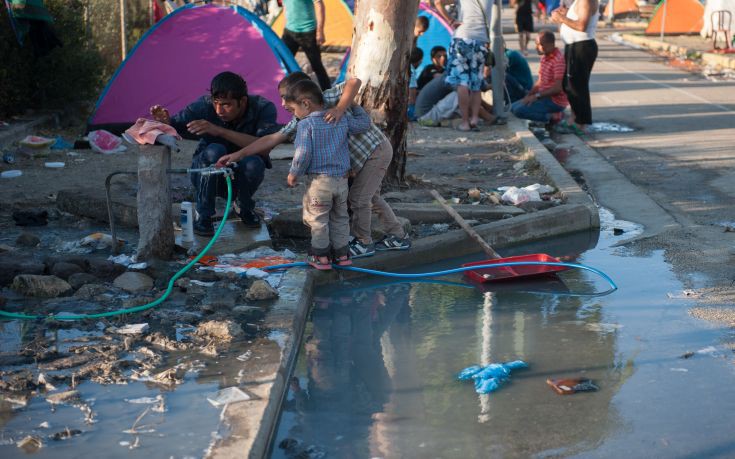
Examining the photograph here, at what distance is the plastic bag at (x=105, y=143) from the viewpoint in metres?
9.96

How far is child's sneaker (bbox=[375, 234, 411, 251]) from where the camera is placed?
6344mm

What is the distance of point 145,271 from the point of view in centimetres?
557

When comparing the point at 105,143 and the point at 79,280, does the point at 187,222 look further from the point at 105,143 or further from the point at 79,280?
the point at 105,143

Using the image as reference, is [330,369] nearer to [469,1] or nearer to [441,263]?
[441,263]

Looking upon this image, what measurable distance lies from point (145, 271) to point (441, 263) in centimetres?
205

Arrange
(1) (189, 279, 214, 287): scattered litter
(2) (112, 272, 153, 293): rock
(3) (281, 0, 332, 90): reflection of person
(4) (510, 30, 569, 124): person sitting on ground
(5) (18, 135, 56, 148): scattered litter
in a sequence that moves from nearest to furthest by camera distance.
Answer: (2) (112, 272, 153, 293): rock
(1) (189, 279, 214, 287): scattered litter
(5) (18, 135, 56, 148): scattered litter
(4) (510, 30, 569, 124): person sitting on ground
(3) (281, 0, 332, 90): reflection of person

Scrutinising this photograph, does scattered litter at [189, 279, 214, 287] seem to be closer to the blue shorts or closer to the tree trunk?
the tree trunk

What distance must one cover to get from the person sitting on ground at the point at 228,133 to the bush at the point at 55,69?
5.05 metres


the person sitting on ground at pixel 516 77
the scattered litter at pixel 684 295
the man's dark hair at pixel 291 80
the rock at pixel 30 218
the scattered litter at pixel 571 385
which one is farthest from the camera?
the person sitting on ground at pixel 516 77

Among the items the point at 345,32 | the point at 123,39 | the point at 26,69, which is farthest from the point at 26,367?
the point at 345,32

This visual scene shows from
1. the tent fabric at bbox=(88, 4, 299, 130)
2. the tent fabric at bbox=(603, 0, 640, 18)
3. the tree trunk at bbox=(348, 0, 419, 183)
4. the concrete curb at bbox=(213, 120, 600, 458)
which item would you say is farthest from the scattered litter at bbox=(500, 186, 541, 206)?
the tent fabric at bbox=(603, 0, 640, 18)

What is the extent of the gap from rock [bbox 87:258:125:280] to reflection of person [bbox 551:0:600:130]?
24.1ft

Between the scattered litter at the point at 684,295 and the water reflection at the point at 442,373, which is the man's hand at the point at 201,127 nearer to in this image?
the water reflection at the point at 442,373

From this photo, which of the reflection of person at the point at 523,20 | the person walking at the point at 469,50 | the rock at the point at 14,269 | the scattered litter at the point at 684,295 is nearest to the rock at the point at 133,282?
the rock at the point at 14,269
